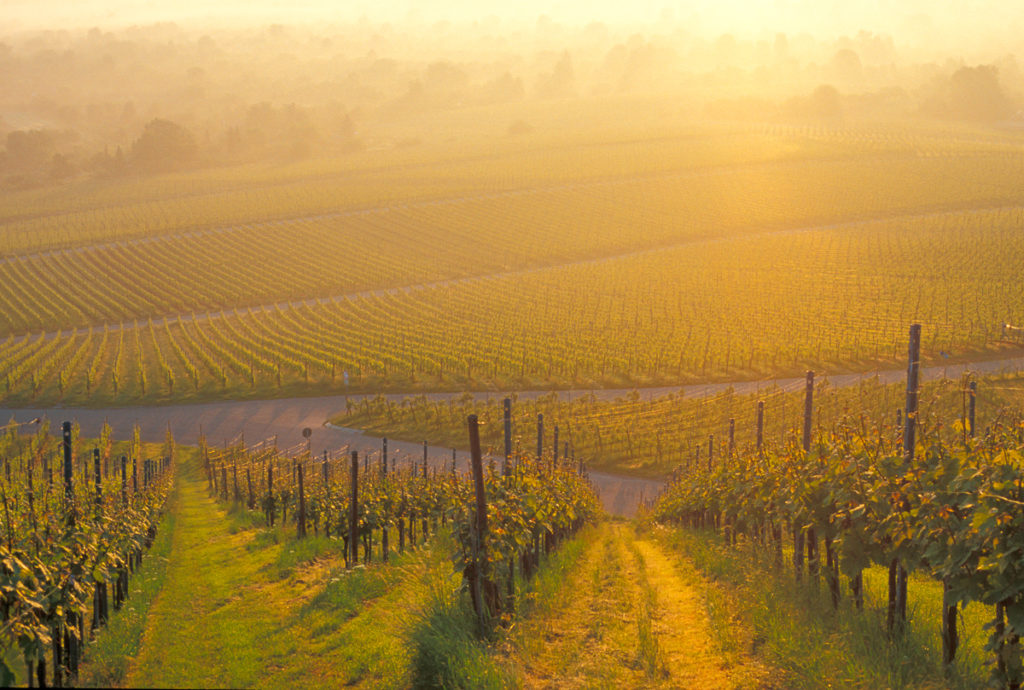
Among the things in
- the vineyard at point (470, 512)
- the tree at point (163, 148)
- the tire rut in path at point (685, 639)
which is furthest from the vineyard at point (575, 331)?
the tree at point (163, 148)

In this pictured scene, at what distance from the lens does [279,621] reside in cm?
1068

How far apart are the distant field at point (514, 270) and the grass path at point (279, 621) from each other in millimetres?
36413

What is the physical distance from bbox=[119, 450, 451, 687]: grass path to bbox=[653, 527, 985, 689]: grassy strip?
3.66 meters

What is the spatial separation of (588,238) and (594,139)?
6869cm

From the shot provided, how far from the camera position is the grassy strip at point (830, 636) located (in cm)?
816

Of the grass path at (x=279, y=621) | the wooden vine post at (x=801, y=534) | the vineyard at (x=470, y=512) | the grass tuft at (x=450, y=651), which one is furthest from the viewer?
the wooden vine post at (x=801, y=534)

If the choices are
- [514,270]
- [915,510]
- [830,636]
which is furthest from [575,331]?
[915,510]

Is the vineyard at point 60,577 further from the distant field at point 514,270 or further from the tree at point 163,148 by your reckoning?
the tree at point 163,148

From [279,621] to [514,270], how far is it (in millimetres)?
76906

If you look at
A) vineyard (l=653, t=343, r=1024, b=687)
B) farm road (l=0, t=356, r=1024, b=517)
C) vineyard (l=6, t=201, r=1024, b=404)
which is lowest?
farm road (l=0, t=356, r=1024, b=517)

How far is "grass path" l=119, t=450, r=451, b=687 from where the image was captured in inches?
344

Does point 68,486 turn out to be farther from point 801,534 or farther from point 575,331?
point 575,331

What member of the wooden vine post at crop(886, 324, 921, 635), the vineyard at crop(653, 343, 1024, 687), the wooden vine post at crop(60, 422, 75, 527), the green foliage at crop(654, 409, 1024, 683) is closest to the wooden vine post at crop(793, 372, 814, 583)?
the vineyard at crop(653, 343, 1024, 687)

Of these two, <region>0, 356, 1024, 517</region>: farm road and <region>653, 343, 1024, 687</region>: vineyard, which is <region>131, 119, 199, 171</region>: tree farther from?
<region>653, 343, 1024, 687</region>: vineyard
